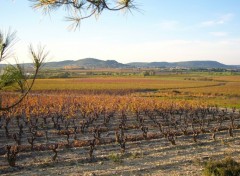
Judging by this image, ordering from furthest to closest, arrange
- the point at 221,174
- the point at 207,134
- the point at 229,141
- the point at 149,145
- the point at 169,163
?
the point at 207,134
the point at 229,141
the point at 149,145
the point at 169,163
the point at 221,174

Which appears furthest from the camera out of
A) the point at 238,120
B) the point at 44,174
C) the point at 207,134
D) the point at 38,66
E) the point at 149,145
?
the point at 238,120

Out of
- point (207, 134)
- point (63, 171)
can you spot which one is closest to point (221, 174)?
point (63, 171)

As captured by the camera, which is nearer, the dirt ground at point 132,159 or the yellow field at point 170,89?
the dirt ground at point 132,159

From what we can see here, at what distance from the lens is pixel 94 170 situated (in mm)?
11469

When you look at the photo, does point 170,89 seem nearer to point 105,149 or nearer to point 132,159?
point 105,149

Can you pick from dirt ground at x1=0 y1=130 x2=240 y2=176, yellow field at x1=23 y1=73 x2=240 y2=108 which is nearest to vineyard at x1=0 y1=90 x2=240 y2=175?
dirt ground at x1=0 y1=130 x2=240 y2=176

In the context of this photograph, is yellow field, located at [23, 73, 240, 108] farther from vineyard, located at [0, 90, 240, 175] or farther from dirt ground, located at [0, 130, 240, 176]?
dirt ground, located at [0, 130, 240, 176]

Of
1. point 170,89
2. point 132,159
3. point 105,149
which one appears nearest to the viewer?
point 132,159

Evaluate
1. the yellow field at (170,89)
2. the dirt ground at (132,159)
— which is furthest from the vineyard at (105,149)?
the yellow field at (170,89)

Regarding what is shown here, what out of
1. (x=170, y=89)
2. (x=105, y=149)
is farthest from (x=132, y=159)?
(x=170, y=89)

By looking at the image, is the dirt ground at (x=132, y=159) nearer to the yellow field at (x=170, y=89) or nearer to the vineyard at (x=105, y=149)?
the vineyard at (x=105, y=149)

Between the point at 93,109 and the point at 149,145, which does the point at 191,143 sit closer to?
the point at 149,145

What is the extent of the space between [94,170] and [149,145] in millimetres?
4399

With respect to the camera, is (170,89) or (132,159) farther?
(170,89)
